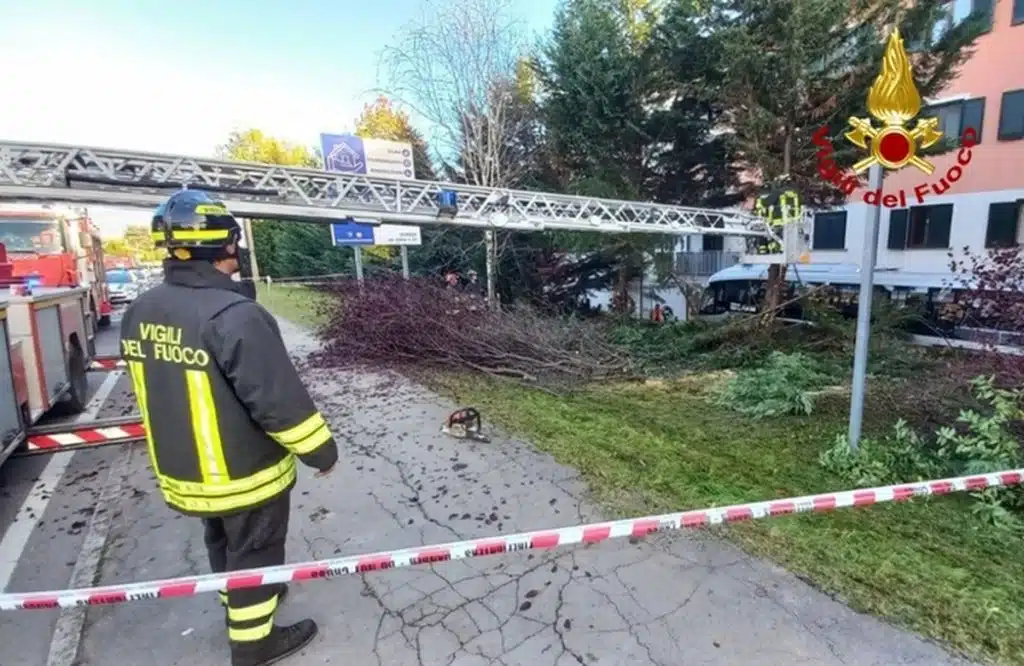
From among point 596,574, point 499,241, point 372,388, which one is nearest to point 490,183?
point 499,241

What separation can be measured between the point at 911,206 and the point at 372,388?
17.5 metres

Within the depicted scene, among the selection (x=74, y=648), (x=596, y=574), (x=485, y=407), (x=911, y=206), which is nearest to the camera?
(x=74, y=648)

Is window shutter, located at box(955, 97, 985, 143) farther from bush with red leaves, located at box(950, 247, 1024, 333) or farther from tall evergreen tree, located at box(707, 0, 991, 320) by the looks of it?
bush with red leaves, located at box(950, 247, 1024, 333)

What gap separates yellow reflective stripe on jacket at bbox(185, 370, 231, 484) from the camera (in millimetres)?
2066

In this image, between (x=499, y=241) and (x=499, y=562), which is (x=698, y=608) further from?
(x=499, y=241)

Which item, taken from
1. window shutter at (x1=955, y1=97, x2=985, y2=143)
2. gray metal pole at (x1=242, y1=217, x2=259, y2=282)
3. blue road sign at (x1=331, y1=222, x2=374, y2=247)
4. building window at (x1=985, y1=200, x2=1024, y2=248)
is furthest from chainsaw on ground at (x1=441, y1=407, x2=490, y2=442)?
window shutter at (x1=955, y1=97, x2=985, y2=143)

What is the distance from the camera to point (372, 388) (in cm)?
750

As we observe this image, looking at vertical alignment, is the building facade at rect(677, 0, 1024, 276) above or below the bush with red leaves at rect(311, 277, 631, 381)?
above

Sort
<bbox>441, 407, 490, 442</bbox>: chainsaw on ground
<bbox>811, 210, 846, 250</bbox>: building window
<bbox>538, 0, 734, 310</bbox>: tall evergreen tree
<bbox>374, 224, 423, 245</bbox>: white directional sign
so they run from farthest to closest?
<bbox>811, 210, 846, 250</bbox>: building window → <bbox>538, 0, 734, 310</bbox>: tall evergreen tree → <bbox>374, 224, 423, 245</bbox>: white directional sign → <bbox>441, 407, 490, 442</bbox>: chainsaw on ground

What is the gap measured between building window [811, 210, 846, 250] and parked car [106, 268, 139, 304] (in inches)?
1034

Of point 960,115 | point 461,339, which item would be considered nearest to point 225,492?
point 461,339

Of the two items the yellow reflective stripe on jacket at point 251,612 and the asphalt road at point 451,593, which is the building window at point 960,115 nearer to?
the asphalt road at point 451,593

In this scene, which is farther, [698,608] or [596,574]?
[596,574]

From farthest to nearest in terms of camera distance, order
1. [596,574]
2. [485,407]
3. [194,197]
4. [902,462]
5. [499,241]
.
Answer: [499,241], [485,407], [902,462], [596,574], [194,197]
